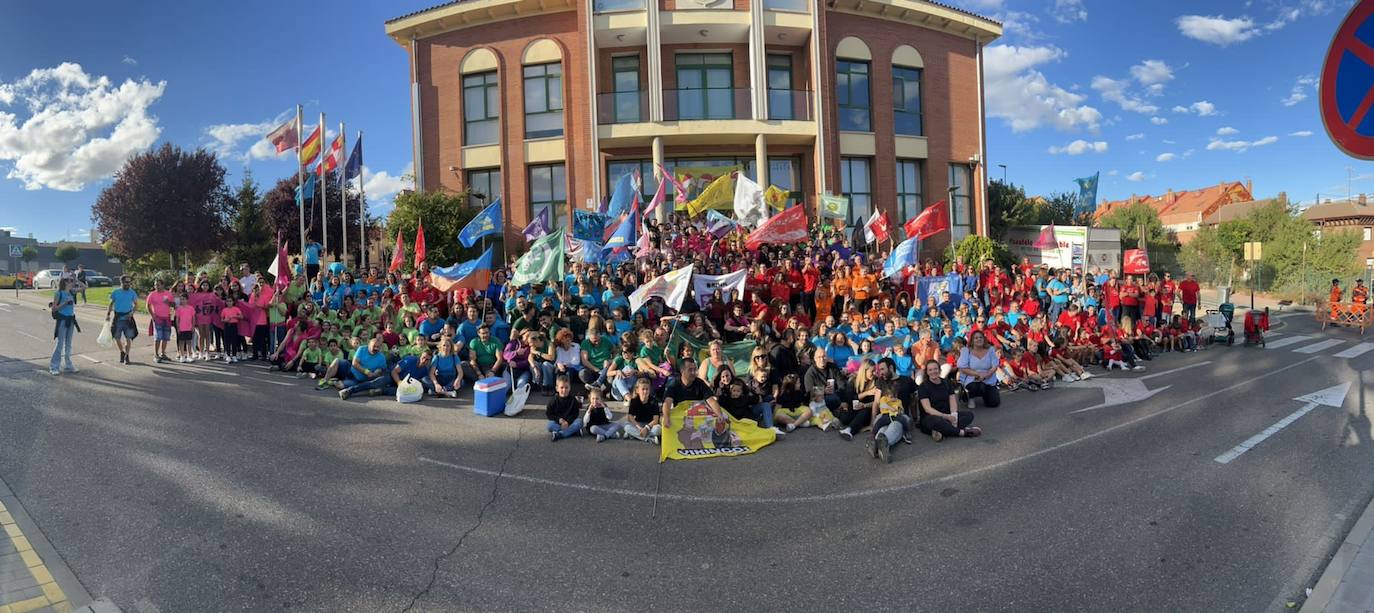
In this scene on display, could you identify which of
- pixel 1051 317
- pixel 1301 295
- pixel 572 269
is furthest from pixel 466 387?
pixel 1301 295

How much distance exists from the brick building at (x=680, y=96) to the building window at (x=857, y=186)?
0.06 metres

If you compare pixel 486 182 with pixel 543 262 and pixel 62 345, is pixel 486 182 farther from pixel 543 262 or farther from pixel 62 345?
pixel 62 345

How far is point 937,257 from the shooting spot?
25938 millimetres

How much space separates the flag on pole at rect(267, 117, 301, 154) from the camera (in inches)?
862

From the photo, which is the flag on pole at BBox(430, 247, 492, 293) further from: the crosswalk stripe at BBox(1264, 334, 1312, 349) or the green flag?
the crosswalk stripe at BBox(1264, 334, 1312, 349)

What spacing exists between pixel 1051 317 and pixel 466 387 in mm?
13257

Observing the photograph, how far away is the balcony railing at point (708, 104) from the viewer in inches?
931

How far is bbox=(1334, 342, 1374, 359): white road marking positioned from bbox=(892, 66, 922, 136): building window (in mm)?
14766

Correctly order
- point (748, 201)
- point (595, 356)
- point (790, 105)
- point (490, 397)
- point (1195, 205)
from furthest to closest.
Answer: point (1195, 205) < point (790, 105) < point (748, 201) < point (595, 356) < point (490, 397)

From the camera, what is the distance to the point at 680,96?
23672 mm

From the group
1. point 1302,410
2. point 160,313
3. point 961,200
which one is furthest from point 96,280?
point 1302,410

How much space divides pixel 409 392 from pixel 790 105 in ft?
59.7

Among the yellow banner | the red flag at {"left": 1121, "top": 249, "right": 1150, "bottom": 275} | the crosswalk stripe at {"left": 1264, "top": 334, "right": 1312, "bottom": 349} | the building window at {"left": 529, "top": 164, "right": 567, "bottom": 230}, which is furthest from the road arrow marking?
the building window at {"left": 529, "top": 164, "right": 567, "bottom": 230}

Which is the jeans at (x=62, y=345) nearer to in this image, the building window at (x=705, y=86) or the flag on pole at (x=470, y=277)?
the flag on pole at (x=470, y=277)
